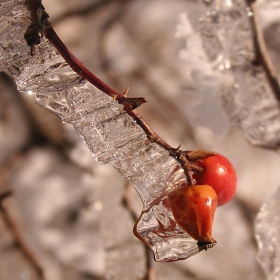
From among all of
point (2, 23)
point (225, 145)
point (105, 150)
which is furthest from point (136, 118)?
point (225, 145)

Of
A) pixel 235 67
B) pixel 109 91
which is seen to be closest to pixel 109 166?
pixel 235 67

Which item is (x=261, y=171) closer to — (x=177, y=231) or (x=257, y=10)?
(x=257, y=10)

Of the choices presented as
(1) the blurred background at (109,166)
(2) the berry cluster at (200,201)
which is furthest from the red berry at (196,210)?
(1) the blurred background at (109,166)

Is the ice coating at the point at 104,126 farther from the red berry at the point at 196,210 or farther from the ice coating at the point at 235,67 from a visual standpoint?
the ice coating at the point at 235,67

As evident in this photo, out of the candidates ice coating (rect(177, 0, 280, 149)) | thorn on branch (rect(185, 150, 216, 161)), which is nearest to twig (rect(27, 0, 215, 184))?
thorn on branch (rect(185, 150, 216, 161))

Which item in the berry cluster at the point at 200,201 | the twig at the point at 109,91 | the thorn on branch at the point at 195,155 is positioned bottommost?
the berry cluster at the point at 200,201
